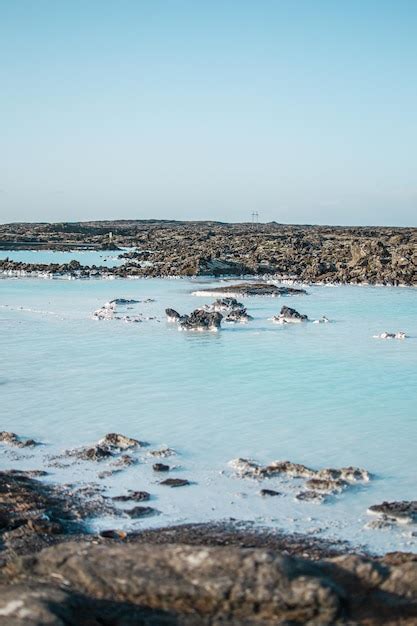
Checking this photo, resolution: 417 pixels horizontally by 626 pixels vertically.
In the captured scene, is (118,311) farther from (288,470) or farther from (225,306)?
(288,470)

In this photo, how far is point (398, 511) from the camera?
7.35 metres

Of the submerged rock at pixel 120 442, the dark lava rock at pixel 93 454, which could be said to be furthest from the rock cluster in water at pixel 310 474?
the dark lava rock at pixel 93 454

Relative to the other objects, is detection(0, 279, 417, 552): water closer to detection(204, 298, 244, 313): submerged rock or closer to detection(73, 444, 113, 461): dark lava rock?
detection(73, 444, 113, 461): dark lava rock

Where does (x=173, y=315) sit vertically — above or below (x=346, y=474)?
above

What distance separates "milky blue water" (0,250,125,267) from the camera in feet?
149

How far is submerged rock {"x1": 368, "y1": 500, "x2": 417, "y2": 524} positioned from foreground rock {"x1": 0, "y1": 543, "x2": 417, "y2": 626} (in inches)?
109

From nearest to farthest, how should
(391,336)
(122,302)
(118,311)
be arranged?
(391,336), (118,311), (122,302)

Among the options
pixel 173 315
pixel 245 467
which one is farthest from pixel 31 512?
pixel 173 315

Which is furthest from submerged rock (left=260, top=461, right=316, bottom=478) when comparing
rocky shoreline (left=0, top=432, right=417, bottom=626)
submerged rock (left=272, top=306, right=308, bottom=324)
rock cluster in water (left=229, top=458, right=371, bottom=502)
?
submerged rock (left=272, top=306, right=308, bottom=324)

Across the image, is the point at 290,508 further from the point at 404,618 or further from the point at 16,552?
the point at 404,618

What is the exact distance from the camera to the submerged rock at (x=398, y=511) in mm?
7223

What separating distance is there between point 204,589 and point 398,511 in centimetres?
362

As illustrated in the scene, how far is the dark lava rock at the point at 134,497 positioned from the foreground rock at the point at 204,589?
322 cm

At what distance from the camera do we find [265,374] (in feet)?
45.2
